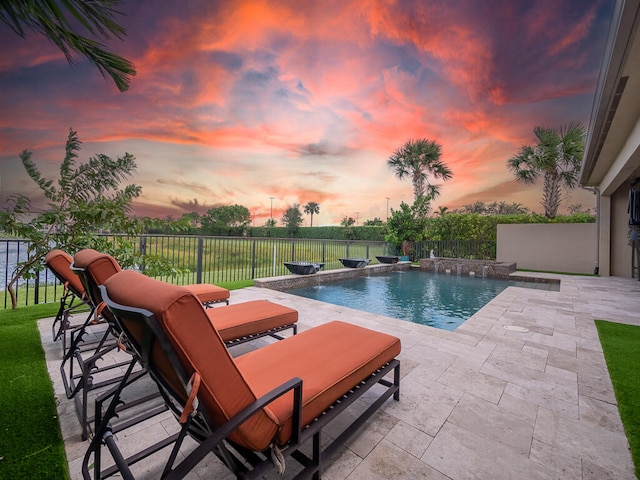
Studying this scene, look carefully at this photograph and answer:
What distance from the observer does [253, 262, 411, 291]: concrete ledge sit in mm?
6720

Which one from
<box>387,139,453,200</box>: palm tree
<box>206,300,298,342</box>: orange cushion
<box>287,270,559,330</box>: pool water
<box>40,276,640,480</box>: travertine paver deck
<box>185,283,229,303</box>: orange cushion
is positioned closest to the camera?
<box>40,276,640,480</box>: travertine paver deck

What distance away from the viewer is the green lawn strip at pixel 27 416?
1.46 meters

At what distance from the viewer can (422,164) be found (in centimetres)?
1677

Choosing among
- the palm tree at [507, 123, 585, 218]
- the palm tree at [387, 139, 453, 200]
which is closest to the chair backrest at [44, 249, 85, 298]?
the palm tree at [387, 139, 453, 200]

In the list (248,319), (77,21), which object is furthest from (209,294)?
(77,21)

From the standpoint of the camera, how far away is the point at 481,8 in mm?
14633

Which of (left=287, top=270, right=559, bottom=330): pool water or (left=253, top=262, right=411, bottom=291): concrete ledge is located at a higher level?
(left=253, top=262, right=411, bottom=291): concrete ledge

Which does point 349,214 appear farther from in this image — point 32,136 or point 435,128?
point 32,136

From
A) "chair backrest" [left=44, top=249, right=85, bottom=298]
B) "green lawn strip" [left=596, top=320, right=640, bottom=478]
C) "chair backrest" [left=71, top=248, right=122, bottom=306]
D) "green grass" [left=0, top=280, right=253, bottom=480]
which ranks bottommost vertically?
"green grass" [left=0, top=280, right=253, bottom=480]

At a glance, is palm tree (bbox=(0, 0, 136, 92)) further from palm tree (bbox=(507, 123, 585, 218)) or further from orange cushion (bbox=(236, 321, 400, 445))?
palm tree (bbox=(507, 123, 585, 218))

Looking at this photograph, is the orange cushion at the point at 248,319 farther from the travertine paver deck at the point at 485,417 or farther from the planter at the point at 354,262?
the planter at the point at 354,262

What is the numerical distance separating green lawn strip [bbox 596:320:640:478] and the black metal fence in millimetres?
4556

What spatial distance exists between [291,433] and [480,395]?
1.76 meters

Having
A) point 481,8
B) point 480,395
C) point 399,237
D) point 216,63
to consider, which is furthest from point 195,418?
point 481,8
